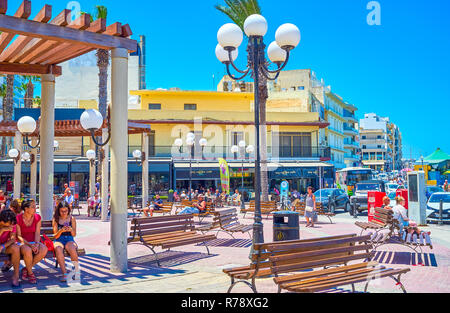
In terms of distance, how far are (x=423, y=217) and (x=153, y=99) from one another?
99.4 feet

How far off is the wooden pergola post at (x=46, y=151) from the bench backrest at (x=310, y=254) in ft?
19.5

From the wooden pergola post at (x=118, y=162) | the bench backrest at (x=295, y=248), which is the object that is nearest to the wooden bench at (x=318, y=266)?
the bench backrest at (x=295, y=248)

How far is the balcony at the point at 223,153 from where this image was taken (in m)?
36.3

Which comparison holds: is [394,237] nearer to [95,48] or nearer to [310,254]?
[310,254]

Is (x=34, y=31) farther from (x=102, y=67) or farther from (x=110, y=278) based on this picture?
(x=102, y=67)

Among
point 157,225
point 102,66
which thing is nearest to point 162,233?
point 157,225

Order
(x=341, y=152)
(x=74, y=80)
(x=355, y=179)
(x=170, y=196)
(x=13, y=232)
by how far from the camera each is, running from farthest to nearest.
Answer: (x=341, y=152) → (x=74, y=80) → (x=355, y=179) → (x=170, y=196) → (x=13, y=232)

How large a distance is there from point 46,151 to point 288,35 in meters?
5.73

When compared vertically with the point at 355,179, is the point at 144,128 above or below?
above

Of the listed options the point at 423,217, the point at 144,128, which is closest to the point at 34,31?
the point at 144,128

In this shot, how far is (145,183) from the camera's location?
65.9 ft

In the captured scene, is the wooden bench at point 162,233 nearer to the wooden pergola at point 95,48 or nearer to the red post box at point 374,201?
the wooden pergola at point 95,48

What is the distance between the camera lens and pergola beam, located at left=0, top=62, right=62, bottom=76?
8.75 m

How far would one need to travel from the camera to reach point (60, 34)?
21.2 feet
